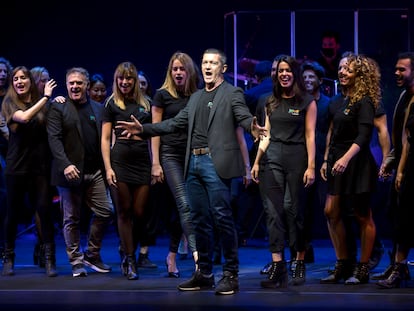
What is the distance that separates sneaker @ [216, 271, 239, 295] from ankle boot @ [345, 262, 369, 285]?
0.83 meters

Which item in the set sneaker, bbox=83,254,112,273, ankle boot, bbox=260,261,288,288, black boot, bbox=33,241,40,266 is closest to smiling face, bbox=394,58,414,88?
ankle boot, bbox=260,261,288,288

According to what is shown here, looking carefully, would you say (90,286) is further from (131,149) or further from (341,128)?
(341,128)

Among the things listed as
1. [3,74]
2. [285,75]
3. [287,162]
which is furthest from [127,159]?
[3,74]

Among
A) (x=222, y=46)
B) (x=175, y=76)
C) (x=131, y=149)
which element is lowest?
(x=131, y=149)

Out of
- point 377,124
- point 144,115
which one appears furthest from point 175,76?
point 377,124

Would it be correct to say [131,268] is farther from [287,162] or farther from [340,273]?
[340,273]

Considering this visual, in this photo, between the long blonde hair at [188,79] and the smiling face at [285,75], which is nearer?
the smiling face at [285,75]

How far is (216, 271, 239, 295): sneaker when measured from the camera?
5.11 meters

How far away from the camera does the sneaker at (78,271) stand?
601cm

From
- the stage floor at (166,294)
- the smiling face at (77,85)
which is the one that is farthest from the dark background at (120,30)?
the stage floor at (166,294)

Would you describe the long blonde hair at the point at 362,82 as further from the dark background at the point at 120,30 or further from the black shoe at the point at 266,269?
the dark background at the point at 120,30

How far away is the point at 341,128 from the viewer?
547cm

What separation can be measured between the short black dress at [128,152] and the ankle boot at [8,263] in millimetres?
1117

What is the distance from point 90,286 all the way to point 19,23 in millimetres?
4887
